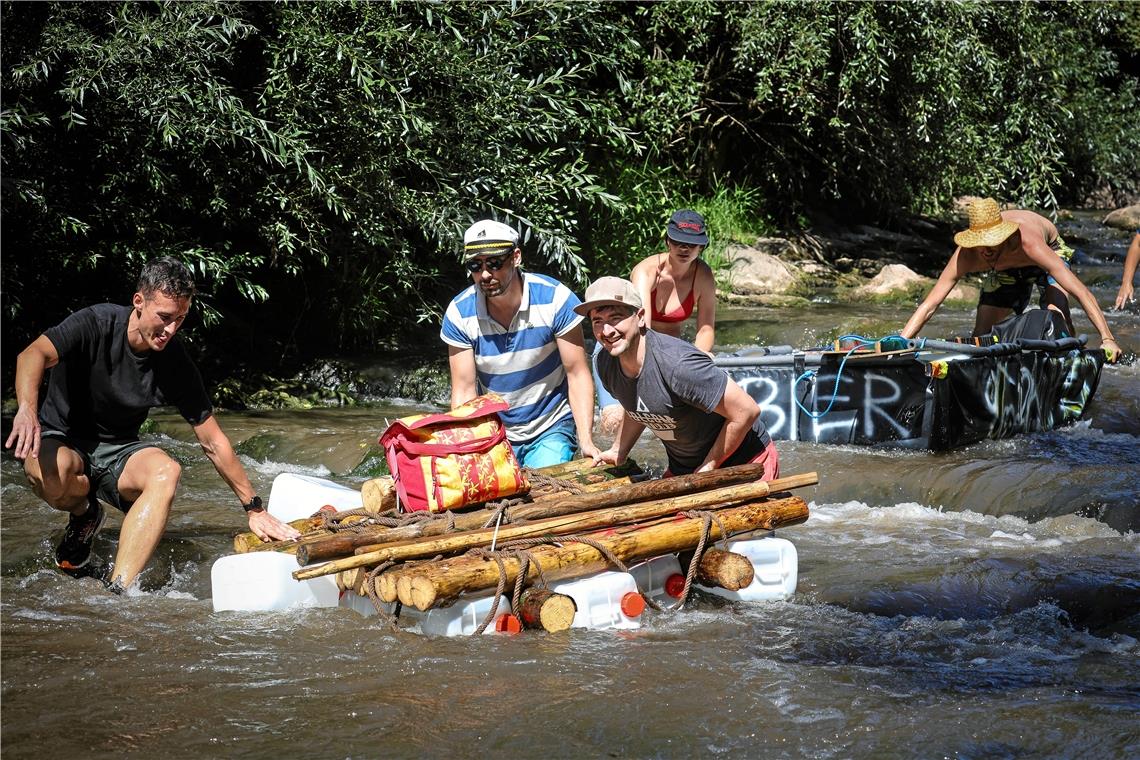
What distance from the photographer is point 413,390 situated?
11359mm

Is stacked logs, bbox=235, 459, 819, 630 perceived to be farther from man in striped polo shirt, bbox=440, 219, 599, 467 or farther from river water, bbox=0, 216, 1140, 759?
man in striped polo shirt, bbox=440, 219, 599, 467

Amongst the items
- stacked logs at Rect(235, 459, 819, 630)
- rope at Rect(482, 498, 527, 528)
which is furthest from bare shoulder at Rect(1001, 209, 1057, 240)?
rope at Rect(482, 498, 527, 528)

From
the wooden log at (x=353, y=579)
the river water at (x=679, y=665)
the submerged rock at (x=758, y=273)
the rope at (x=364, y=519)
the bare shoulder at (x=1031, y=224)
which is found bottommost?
the river water at (x=679, y=665)

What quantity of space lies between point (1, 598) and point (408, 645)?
2178 mm

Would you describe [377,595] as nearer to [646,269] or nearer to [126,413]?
[126,413]

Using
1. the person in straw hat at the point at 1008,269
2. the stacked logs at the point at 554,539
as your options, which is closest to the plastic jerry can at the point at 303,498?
the stacked logs at the point at 554,539

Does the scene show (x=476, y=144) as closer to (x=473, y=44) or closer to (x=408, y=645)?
(x=473, y=44)

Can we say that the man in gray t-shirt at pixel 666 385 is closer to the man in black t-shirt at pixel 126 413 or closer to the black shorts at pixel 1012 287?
the man in black t-shirt at pixel 126 413

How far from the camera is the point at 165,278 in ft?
16.6

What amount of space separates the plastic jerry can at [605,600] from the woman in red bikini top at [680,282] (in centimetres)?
206

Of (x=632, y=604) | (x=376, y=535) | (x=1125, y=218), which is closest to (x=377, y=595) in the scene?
(x=376, y=535)

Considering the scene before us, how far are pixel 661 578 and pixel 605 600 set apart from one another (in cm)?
50

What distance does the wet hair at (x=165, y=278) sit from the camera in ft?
16.6

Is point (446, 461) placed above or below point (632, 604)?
above
